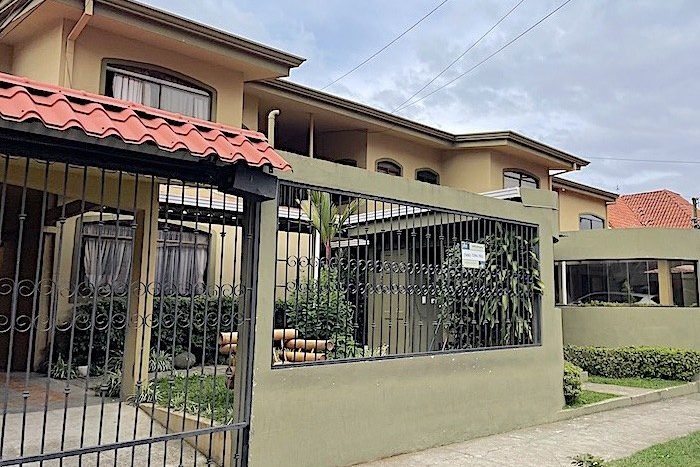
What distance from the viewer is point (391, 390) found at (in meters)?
6.91

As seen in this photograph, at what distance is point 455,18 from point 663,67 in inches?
216

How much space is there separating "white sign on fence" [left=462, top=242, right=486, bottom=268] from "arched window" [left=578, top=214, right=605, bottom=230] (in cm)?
1706

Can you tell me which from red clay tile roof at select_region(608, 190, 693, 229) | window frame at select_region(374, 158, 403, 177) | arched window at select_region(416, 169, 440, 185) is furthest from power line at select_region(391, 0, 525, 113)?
red clay tile roof at select_region(608, 190, 693, 229)

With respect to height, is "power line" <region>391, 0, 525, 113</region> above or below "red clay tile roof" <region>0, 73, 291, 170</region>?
above

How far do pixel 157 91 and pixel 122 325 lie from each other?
4.50 m

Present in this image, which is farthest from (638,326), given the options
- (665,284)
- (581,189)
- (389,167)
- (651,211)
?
(651,211)

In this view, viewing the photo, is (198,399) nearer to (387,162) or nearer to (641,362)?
(641,362)

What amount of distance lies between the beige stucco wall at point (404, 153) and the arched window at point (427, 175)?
127 millimetres

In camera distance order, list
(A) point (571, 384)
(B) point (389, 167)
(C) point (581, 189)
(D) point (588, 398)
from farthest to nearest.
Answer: (C) point (581, 189) < (B) point (389, 167) < (D) point (588, 398) < (A) point (571, 384)

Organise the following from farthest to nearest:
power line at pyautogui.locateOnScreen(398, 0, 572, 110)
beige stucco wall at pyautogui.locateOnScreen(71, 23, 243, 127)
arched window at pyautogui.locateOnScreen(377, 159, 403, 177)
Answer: arched window at pyautogui.locateOnScreen(377, 159, 403, 177) → power line at pyautogui.locateOnScreen(398, 0, 572, 110) → beige stucco wall at pyautogui.locateOnScreen(71, 23, 243, 127)

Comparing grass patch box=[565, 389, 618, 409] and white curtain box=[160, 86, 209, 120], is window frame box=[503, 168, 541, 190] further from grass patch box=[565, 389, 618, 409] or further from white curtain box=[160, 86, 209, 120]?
white curtain box=[160, 86, 209, 120]

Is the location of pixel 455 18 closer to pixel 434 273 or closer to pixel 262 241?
pixel 434 273

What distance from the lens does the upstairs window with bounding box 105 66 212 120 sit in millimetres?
10547

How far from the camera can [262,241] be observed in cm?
587
